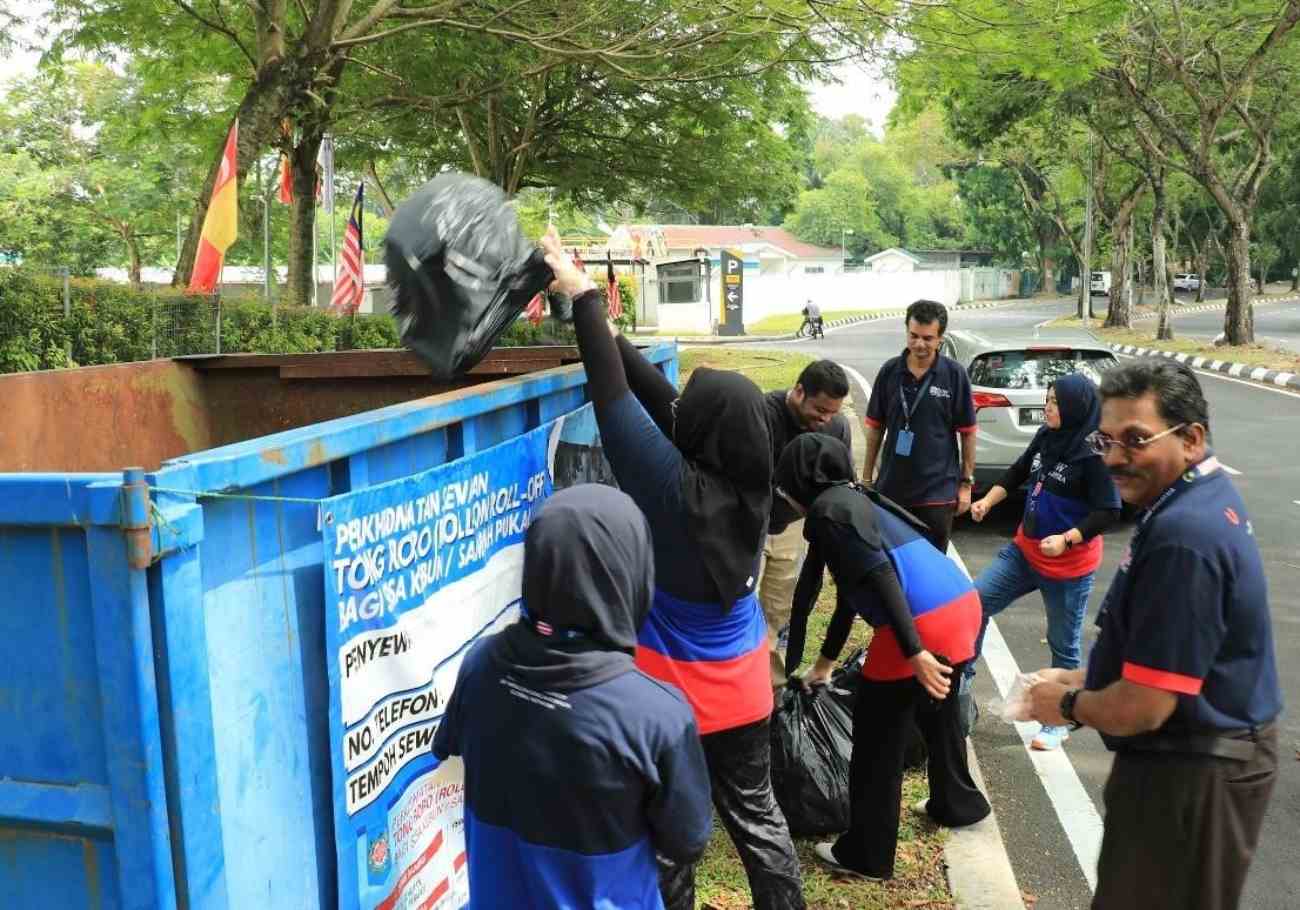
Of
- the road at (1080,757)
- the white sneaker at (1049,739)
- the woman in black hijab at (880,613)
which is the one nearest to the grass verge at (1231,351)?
the road at (1080,757)

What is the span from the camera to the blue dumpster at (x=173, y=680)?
168 cm

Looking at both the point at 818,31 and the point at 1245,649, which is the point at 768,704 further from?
the point at 818,31

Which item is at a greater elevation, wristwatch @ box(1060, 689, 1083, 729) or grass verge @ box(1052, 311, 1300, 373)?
wristwatch @ box(1060, 689, 1083, 729)

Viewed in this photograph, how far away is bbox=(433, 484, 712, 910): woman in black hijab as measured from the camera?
198 cm

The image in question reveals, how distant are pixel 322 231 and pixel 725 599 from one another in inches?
2175

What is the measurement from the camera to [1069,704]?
2.48 m

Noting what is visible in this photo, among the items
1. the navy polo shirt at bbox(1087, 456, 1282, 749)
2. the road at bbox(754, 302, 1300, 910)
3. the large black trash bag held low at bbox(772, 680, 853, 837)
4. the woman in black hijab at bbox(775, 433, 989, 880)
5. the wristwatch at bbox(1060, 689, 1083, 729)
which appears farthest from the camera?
the large black trash bag held low at bbox(772, 680, 853, 837)

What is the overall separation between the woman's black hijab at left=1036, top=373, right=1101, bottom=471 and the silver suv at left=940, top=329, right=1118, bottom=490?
414 centimetres

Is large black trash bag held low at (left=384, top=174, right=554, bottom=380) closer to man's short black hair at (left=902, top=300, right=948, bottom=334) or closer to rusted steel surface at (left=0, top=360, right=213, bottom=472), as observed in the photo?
rusted steel surface at (left=0, top=360, right=213, bottom=472)

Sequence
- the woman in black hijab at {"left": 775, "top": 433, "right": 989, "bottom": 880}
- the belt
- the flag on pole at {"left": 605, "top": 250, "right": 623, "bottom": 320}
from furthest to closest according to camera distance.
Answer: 1. the flag on pole at {"left": 605, "top": 250, "right": 623, "bottom": 320}
2. the woman in black hijab at {"left": 775, "top": 433, "right": 989, "bottom": 880}
3. the belt

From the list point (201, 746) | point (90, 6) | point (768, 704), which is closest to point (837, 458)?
point (768, 704)

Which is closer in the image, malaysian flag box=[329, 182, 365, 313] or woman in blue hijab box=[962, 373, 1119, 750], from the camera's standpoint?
woman in blue hijab box=[962, 373, 1119, 750]

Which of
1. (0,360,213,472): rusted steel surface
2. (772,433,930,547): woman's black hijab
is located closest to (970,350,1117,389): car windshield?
(772,433,930,547): woman's black hijab

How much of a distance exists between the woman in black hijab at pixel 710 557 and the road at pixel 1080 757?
1.28 meters
